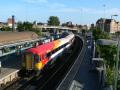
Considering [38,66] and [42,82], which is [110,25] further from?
[42,82]

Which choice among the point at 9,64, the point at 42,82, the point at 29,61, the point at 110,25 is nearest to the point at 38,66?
the point at 29,61

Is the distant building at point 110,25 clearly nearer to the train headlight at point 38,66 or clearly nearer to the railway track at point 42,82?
the railway track at point 42,82

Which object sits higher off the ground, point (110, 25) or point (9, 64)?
point (110, 25)

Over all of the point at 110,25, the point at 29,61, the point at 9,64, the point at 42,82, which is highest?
the point at 110,25

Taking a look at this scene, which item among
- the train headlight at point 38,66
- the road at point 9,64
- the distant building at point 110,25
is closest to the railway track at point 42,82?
the train headlight at point 38,66

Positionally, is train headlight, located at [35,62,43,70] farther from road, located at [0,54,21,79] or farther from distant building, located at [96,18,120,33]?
distant building, located at [96,18,120,33]

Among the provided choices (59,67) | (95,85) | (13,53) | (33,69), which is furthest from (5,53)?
(95,85)

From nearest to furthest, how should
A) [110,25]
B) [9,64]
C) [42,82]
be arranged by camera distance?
[42,82]
[9,64]
[110,25]

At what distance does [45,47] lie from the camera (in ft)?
118

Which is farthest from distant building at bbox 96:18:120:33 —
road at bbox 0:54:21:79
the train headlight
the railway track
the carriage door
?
road at bbox 0:54:21:79

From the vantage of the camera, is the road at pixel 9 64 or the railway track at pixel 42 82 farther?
the road at pixel 9 64

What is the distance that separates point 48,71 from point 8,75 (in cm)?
787

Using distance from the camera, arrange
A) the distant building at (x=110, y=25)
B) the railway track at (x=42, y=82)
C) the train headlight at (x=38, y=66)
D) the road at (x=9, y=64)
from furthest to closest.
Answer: the road at (x=9, y=64) < the train headlight at (x=38, y=66) < the railway track at (x=42, y=82) < the distant building at (x=110, y=25)

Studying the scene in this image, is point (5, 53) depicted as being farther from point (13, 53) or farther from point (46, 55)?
point (46, 55)
